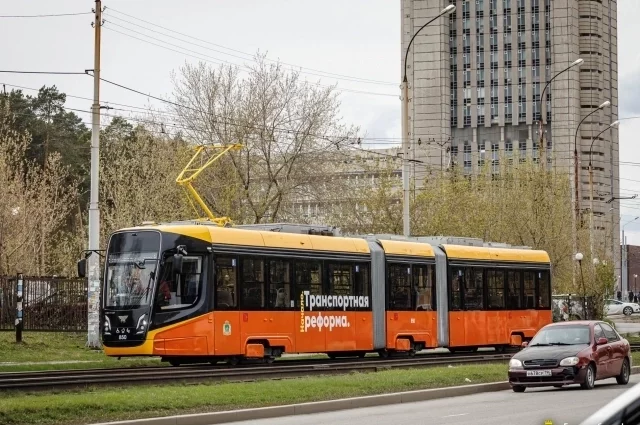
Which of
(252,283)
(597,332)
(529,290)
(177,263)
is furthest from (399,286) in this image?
(597,332)

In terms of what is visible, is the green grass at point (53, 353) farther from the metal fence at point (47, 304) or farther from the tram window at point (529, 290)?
the tram window at point (529, 290)

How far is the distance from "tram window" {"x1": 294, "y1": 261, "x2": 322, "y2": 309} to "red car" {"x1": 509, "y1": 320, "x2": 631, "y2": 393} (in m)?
7.69

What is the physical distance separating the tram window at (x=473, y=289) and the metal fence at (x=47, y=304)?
11773 mm

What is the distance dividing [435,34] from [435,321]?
118 meters

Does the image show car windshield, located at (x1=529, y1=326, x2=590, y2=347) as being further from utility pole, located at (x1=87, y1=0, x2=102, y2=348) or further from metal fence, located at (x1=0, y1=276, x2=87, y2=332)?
metal fence, located at (x1=0, y1=276, x2=87, y2=332)

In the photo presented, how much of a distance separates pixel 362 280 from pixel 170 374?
927 centimetres

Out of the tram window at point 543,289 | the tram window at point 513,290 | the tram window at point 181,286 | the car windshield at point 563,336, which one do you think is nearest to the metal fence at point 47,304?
the tram window at point 181,286

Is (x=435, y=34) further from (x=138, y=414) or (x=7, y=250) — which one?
(x=138, y=414)

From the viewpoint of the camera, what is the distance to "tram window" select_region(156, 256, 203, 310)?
27641mm

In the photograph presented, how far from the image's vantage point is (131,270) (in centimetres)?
2802

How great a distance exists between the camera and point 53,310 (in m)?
38.0

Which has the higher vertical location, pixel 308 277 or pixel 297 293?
pixel 308 277

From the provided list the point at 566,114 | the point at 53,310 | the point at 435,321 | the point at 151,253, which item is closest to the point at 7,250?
the point at 53,310

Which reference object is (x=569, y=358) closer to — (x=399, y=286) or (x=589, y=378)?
(x=589, y=378)
